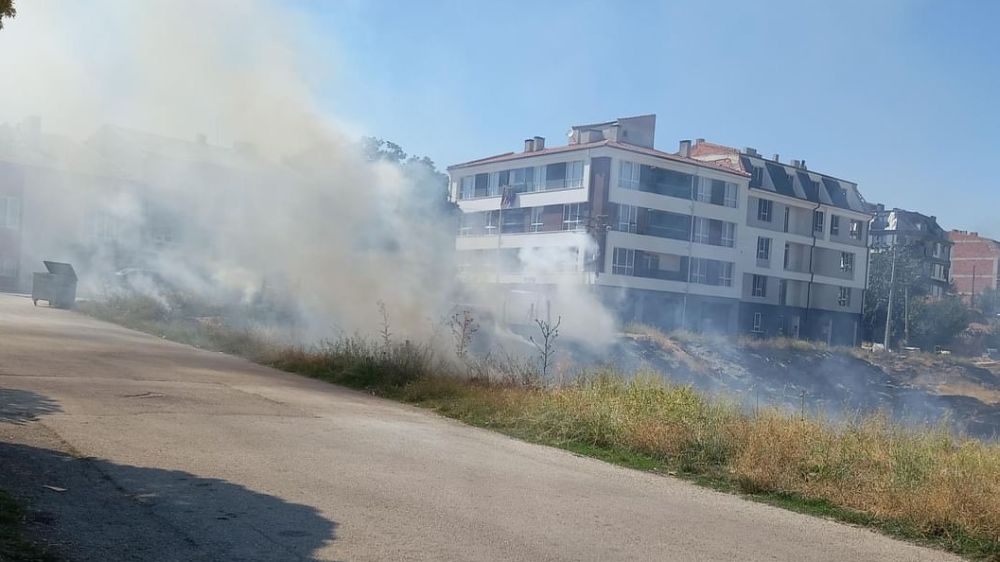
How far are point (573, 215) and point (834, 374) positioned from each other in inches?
637

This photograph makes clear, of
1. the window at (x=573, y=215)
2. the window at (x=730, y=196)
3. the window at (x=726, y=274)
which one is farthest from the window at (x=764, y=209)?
the window at (x=573, y=215)

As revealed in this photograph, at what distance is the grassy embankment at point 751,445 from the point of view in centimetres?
825

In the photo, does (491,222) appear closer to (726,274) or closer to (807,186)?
(726,274)

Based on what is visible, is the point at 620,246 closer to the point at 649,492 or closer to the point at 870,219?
the point at 870,219

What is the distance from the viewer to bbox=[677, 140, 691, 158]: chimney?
5612 centimetres

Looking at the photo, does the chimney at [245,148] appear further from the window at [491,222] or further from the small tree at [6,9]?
the window at [491,222]

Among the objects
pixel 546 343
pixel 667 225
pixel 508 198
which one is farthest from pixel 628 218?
pixel 546 343

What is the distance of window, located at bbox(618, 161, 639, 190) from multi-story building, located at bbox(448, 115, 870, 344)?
6cm

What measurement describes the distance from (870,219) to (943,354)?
20506 millimetres

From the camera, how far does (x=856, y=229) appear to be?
6191 centimetres

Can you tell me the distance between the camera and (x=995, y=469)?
968 cm

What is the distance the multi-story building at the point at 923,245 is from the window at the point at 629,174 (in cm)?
1344

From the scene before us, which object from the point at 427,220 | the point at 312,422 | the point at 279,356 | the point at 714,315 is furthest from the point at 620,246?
the point at 312,422

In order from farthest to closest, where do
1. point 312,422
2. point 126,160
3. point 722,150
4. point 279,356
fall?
point 722,150
point 126,160
point 279,356
point 312,422
